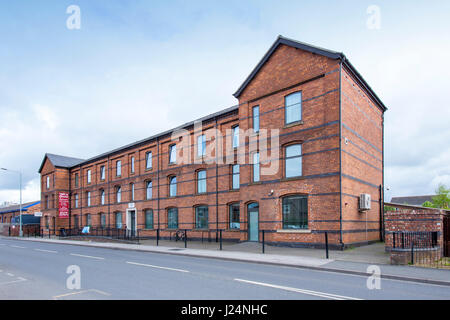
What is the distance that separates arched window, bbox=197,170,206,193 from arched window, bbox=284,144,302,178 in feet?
26.7

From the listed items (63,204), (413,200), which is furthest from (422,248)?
(413,200)

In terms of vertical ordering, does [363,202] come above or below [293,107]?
below

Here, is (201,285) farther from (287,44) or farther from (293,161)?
(287,44)

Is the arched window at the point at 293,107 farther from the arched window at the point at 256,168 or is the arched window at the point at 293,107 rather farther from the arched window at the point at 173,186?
the arched window at the point at 173,186

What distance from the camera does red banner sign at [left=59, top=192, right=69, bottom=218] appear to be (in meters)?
40.6

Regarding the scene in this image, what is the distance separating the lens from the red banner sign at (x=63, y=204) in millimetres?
40562

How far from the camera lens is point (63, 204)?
40.8 m

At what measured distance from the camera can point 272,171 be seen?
19172 millimetres

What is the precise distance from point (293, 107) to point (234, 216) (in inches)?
331

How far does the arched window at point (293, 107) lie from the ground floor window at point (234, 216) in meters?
7.05

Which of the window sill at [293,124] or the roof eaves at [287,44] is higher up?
the roof eaves at [287,44]

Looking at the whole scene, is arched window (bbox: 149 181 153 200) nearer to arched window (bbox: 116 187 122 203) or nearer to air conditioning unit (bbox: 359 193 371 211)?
arched window (bbox: 116 187 122 203)

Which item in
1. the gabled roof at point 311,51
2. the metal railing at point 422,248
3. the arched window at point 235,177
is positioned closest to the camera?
the metal railing at point 422,248

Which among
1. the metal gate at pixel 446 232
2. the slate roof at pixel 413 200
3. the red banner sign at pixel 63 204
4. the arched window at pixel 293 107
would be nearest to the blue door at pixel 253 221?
the arched window at pixel 293 107
